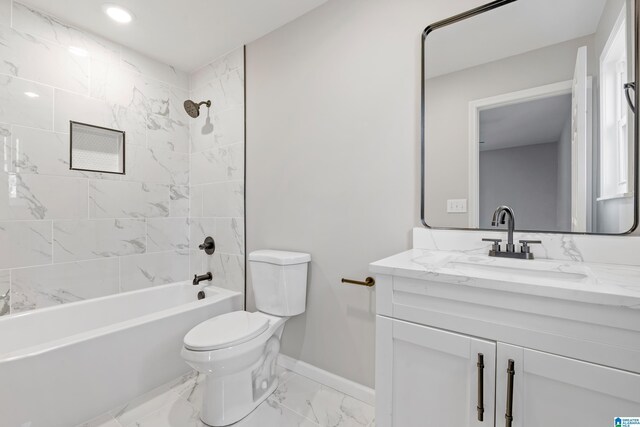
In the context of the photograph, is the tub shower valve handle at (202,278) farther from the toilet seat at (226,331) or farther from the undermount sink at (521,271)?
the undermount sink at (521,271)

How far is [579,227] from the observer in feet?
3.93

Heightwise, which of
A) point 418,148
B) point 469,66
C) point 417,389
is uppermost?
point 469,66

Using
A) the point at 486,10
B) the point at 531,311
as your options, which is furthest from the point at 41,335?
the point at 486,10

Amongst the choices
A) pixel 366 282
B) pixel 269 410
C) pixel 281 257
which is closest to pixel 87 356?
pixel 269 410

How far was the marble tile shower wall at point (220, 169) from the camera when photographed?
7.92 feet

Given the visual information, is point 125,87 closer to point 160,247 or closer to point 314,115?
point 160,247

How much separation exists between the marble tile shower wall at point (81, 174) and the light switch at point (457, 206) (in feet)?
7.51

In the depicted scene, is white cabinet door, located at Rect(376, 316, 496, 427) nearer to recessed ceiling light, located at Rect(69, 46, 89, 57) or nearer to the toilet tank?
the toilet tank

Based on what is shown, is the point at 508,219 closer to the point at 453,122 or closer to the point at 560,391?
the point at 453,122

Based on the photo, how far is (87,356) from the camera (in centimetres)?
158

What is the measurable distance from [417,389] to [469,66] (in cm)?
145

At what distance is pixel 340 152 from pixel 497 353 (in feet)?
4.24

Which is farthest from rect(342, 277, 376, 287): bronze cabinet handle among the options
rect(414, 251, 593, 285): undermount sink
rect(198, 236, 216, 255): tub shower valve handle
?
rect(198, 236, 216, 255): tub shower valve handle

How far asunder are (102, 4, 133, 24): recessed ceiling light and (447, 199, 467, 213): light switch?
2.33m
